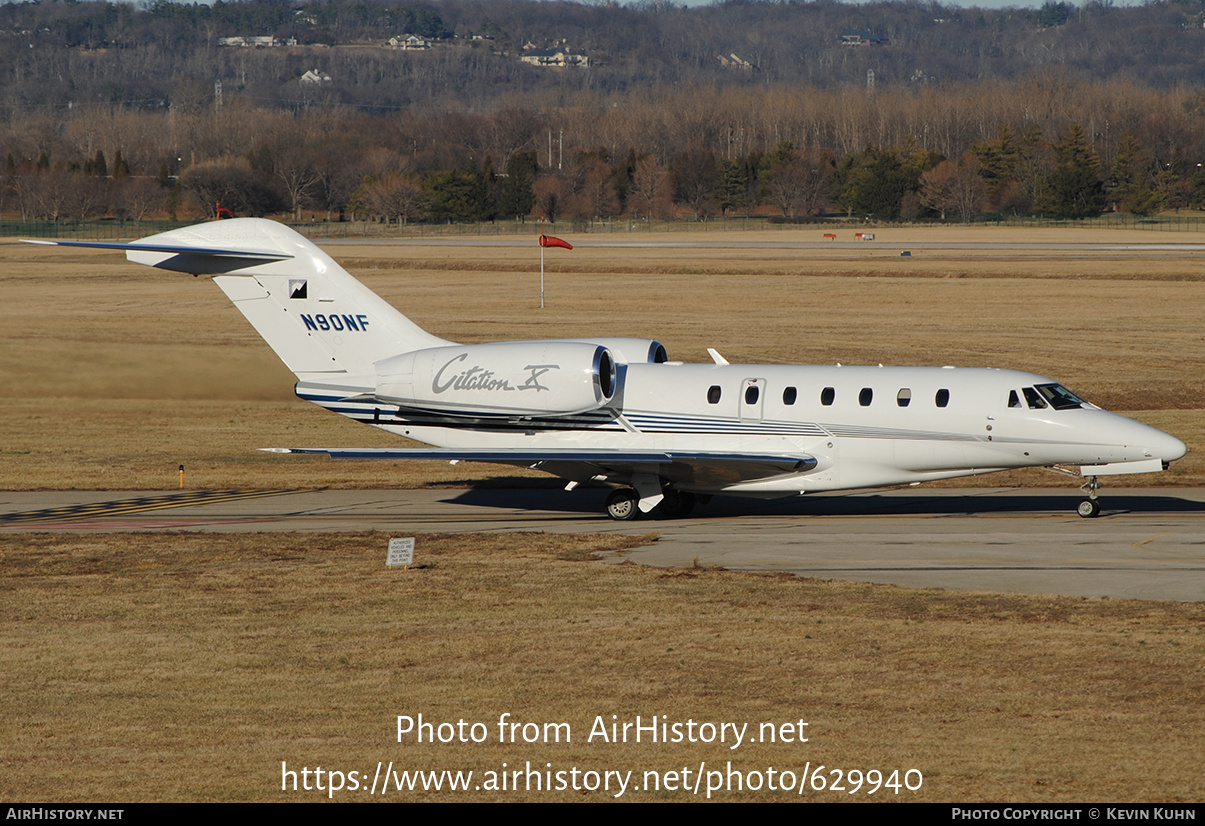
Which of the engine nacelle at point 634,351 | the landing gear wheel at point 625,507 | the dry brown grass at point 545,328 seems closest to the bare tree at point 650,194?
the dry brown grass at point 545,328

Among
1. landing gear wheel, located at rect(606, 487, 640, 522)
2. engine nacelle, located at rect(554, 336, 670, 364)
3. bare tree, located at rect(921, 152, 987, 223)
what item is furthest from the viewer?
bare tree, located at rect(921, 152, 987, 223)

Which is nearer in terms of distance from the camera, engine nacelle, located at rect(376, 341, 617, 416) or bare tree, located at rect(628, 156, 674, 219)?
engine nacelle, located at rect(376, 341, 617, 416)

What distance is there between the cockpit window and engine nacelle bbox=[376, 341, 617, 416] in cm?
813

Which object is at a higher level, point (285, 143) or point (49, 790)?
point (285, 143)

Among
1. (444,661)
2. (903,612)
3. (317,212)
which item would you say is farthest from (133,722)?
(317,212)

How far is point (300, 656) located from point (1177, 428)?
87.8ft

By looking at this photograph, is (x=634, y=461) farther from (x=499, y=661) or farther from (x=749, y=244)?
(x=749, y=244)

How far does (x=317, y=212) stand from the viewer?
17425 centimetres

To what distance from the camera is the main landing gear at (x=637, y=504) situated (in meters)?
26.3

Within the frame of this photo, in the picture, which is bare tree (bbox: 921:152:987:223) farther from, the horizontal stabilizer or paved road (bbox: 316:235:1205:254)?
the horizontal stabilizer

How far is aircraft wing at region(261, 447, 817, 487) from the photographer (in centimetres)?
2481

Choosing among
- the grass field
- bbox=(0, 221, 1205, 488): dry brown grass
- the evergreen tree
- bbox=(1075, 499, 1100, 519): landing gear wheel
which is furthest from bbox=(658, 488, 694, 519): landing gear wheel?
the evergreen tree

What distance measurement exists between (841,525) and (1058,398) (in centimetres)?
460

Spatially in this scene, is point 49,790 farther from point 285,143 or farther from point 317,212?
point 285,143
